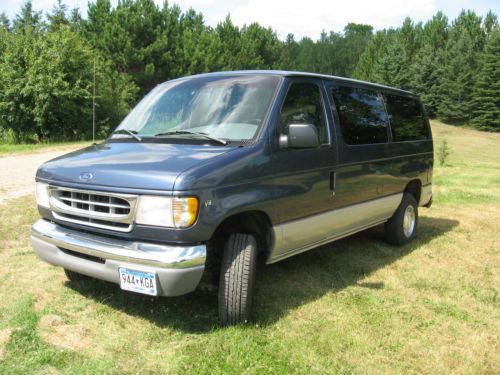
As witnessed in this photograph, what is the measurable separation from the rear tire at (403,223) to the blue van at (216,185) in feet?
3.14

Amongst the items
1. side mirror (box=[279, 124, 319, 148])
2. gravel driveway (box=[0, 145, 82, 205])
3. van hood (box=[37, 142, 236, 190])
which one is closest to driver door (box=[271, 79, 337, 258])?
side mirror (box=[279, 124, 319, 148])

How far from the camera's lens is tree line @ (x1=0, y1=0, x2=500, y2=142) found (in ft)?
79.4

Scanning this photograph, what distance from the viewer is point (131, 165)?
3492mm

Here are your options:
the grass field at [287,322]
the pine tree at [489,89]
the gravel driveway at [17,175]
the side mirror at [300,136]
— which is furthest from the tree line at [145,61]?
the side mirror at [300,136]

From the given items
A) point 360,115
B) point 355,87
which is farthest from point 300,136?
point 355,87

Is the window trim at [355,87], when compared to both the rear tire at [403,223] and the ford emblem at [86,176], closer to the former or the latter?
A: the rear tire at [403,223]

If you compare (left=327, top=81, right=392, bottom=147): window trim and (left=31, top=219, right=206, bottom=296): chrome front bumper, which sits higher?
(left=327, top=81, right=392, bottom=147): window trim

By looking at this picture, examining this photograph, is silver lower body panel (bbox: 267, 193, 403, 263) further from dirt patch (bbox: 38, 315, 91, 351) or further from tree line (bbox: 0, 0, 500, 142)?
tree line (bbox: 0, 0, 500, 142)

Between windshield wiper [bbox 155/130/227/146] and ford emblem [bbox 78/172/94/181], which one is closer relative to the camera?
ford emblem [bbox 78/172/94/181]

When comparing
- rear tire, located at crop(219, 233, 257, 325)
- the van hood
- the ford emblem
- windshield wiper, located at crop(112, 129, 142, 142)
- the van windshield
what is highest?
the van windshield

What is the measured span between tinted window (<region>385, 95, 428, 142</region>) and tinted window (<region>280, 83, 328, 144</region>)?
169 cm

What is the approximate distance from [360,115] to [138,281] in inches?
125

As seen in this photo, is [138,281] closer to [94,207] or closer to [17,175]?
[94,207]

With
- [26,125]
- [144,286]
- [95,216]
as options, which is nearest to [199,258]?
[144,286]
